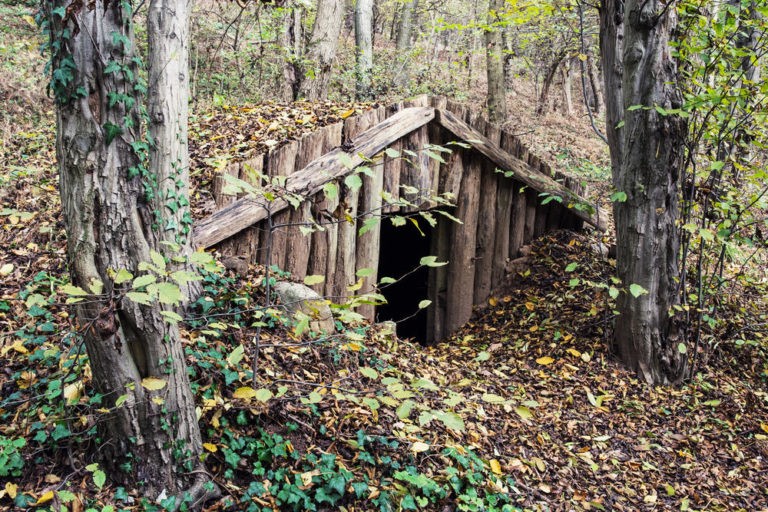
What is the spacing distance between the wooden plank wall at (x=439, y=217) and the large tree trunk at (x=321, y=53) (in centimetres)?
290

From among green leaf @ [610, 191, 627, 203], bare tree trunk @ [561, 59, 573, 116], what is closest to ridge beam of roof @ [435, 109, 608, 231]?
green leaf @ [610, 191, 627, 203]

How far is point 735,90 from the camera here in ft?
15.0

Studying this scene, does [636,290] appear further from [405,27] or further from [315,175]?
[405,27]

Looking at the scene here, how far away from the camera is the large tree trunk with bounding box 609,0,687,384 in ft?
15.2

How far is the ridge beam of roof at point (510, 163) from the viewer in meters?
6.05

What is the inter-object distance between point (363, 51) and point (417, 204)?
6278 millimetres

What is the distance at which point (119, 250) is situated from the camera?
231cm

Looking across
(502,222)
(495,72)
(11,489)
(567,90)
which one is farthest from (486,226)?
(567,90)

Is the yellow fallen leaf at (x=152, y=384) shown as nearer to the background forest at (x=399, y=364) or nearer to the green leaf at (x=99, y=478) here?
the background forest at (x=399, y=364)

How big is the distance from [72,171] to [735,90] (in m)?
4.93

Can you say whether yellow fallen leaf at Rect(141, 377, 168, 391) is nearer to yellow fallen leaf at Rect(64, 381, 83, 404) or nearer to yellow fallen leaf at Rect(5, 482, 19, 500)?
yellow fallen leaf at Rect(64, 381, 83, 404)

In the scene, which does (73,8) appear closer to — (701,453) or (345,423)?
(345,423)

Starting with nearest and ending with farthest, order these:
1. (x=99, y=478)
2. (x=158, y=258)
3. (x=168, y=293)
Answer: (x=168, y=293) → (x=158, y=258) → (x=99, y=478)

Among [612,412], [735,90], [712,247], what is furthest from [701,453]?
[735,90]
